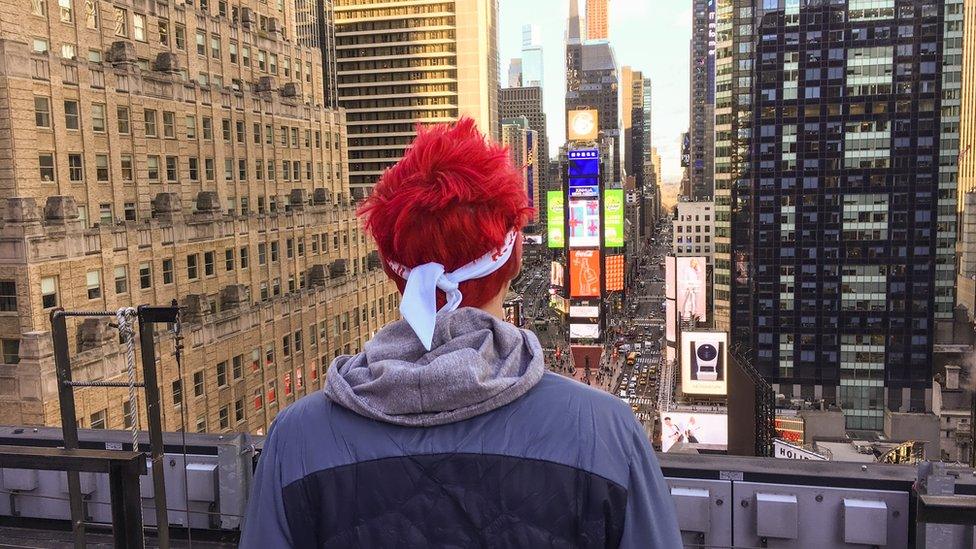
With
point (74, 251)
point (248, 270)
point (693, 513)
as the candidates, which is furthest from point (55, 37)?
point (693, 513)

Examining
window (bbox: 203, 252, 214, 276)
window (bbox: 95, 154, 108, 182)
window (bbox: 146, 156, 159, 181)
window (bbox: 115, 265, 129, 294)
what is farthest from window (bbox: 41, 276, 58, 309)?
window (bbox: 203, 252, 214, 276)

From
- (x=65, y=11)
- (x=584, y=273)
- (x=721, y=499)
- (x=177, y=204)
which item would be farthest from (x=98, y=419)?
(x=584, y=273)

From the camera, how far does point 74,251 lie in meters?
20.0

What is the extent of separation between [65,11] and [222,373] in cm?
1167

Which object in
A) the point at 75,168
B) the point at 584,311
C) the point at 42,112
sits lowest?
the point at 584,311

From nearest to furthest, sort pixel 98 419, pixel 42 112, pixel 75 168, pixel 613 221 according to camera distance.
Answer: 1. pixel 42 112
2. pixel 98 419
3. pixel 75 168
4. pixel 613 221

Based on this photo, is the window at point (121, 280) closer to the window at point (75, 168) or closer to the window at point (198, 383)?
the window at point (75, 168)

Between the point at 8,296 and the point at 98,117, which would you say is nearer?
the point at 8,296

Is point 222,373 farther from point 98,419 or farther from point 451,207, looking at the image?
point 451,207

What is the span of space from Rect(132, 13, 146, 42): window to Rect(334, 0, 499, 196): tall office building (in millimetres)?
53315

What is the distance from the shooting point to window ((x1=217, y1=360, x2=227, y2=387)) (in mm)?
26062

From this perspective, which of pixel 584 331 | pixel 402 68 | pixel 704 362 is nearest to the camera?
pixel 704 362

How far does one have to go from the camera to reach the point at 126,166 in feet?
75.6

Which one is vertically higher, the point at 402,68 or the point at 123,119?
the point at 402,68
